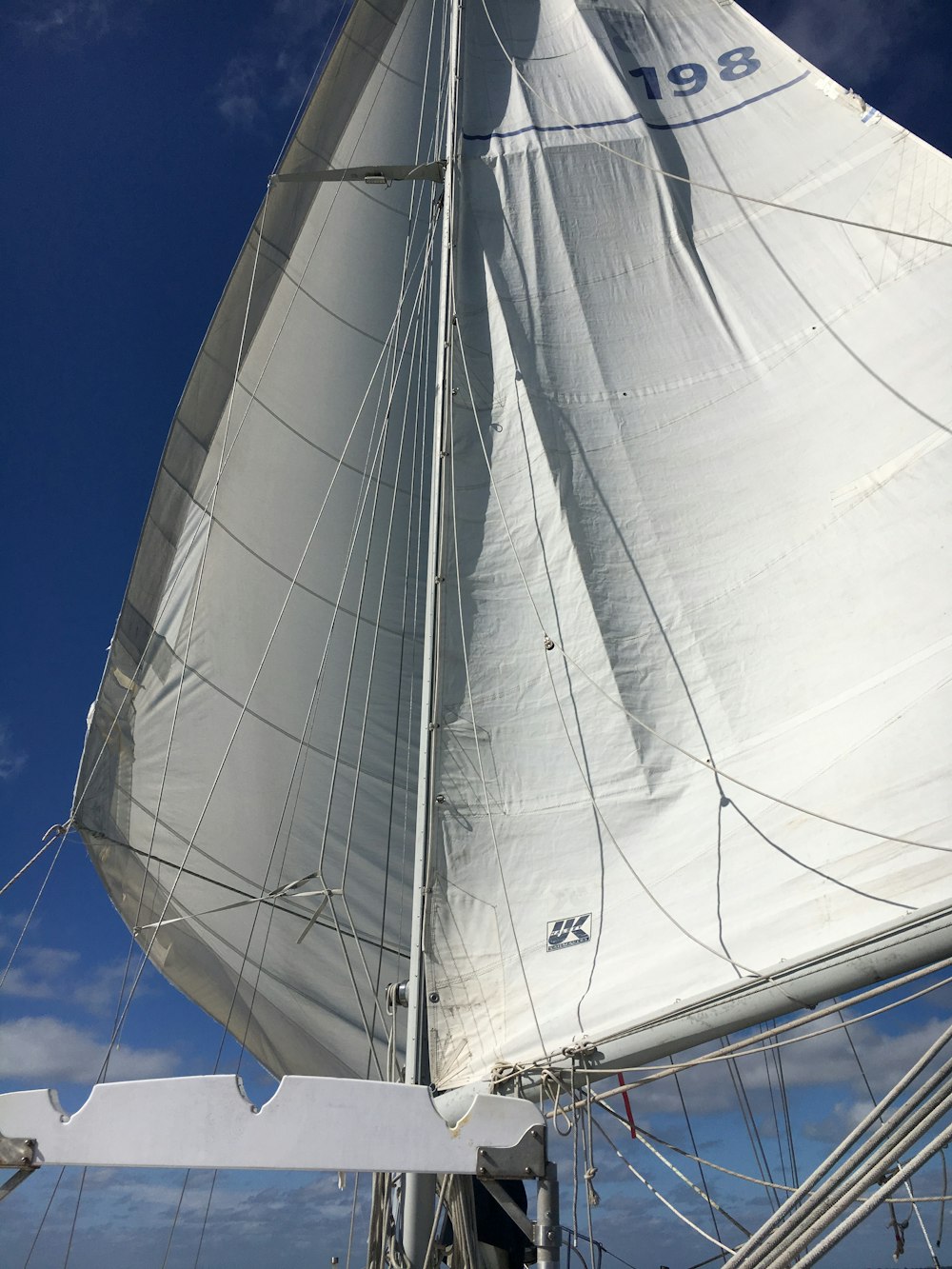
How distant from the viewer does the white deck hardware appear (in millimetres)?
2195

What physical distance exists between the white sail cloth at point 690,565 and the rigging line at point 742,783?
2 cm

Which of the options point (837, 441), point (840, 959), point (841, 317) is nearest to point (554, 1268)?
point (840, 959)

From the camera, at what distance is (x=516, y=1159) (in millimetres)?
2385

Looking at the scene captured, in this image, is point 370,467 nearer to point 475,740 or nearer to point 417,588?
point 417,588

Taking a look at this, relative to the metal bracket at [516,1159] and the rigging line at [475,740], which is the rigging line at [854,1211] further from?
the rigging line at [475,740]

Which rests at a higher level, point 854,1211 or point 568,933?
point 568,933

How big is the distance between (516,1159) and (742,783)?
3068 mm

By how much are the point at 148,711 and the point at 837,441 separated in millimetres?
5247

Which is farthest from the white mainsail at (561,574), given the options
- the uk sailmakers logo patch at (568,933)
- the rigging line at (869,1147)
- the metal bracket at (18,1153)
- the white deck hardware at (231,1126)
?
the metal bracket at (18,1153)

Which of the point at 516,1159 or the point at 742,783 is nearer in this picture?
the point at 516,1159

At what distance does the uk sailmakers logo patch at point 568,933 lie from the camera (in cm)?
522

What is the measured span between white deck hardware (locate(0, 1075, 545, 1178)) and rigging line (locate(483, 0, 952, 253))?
228 inches

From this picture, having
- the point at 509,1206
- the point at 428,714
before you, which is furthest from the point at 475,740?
the point at 509,1206

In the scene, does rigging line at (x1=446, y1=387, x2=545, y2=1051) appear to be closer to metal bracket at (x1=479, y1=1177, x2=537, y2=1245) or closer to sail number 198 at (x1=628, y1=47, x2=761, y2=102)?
metal bracket at (x1=479, y1=1177, x2=537, y2=1245)
